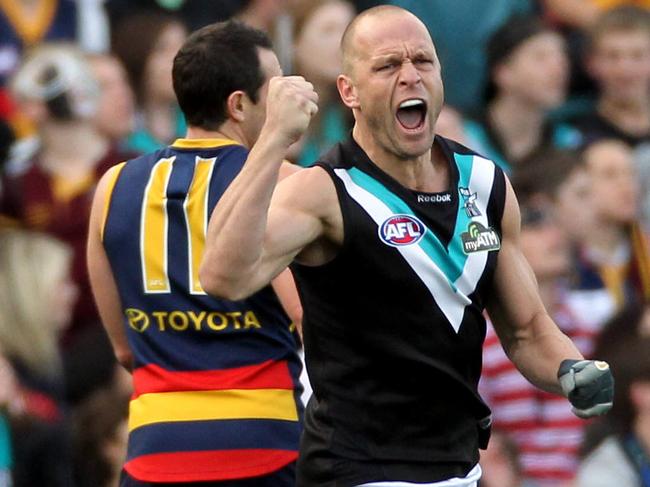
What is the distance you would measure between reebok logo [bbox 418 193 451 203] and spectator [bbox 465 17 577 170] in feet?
15.4

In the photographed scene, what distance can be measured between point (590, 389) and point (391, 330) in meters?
0.59

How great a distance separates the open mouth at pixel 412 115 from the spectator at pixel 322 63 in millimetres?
4372

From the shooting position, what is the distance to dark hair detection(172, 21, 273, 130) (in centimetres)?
632

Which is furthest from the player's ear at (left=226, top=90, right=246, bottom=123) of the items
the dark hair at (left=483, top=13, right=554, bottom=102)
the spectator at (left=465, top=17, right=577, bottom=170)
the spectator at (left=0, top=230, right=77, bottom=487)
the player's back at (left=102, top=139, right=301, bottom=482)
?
the dark hair at (left=483, top=13, right=554, bottom=102)

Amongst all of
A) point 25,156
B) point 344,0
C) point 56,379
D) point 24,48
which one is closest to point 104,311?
point 56,379

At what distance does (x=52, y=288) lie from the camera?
28.7 ft

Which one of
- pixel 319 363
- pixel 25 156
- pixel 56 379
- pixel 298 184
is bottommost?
pixel 56 379

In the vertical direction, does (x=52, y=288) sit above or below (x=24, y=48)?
below

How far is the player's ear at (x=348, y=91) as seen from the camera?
5606mm

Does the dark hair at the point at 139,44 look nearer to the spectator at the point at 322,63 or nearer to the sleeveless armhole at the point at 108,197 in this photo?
the spectator at the point at 322,63

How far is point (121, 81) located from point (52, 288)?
5.05 feet

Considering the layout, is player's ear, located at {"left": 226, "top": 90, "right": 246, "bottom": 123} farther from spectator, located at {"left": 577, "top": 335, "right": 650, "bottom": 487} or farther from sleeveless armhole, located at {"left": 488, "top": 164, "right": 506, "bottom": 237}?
spectator, located at {"left": 577, "top": 335, "right": 650, "bottom": 487}

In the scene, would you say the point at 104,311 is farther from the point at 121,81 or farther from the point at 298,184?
the point at 121,81

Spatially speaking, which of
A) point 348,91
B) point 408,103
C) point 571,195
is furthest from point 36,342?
point 408,103
